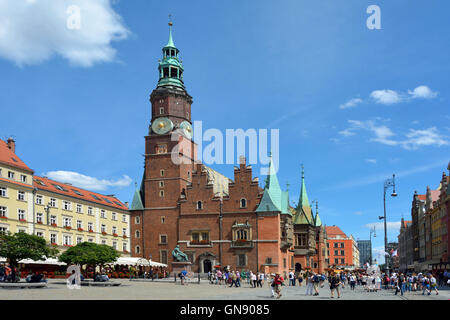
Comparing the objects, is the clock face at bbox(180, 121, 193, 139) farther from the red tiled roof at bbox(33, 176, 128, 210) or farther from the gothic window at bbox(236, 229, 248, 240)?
the gothic window at bbox(236, 229, 248, 240)

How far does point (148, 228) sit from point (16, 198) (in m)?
24.9

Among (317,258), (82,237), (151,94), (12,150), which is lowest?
(317,258)

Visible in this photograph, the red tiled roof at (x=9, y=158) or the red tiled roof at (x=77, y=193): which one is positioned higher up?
the red tiled roof at (x=9, y=158)

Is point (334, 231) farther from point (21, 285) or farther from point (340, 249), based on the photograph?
point (21, 285)

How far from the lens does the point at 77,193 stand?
71438 millimetres

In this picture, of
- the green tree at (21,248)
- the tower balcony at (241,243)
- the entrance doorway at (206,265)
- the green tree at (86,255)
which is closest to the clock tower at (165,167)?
the entrance doorway at (206,265)

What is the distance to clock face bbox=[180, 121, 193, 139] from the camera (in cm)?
7894

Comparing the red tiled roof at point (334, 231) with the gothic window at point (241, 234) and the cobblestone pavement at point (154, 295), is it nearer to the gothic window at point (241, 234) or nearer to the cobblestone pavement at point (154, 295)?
Answer: the gothic window at point (241, 234)

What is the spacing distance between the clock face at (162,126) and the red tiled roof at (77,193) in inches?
519

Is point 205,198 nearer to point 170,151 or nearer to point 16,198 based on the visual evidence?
point 170,151

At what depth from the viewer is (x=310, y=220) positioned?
299 feet

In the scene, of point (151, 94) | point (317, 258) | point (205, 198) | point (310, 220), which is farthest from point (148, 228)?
point (317, 258)

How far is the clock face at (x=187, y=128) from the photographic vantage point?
259 ft

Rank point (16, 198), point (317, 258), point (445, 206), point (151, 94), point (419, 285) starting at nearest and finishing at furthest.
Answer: point (419, 285) → point (16, 198) → point (445, 206) → point (151, 94) → point (317, 258)
